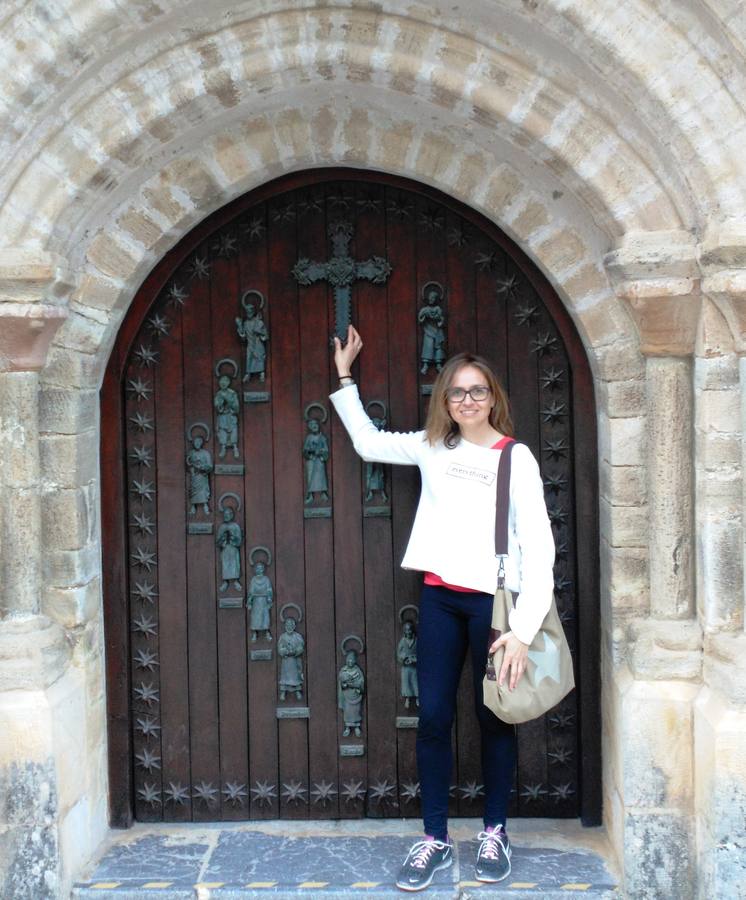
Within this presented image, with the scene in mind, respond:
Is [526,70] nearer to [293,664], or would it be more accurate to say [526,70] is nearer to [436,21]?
[436,21]

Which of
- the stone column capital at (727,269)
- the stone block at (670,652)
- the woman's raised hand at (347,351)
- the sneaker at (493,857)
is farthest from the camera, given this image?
the woman's raised hand at (347,351)

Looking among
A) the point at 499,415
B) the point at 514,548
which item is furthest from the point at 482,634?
the point at 499,415

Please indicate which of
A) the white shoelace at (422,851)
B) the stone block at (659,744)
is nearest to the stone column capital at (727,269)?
the stone block at (659,744)

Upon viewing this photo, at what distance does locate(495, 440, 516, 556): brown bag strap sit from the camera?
3631 millimetres

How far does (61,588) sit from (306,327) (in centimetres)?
125

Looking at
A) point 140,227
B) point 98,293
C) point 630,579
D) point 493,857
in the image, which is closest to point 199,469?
point 98,293

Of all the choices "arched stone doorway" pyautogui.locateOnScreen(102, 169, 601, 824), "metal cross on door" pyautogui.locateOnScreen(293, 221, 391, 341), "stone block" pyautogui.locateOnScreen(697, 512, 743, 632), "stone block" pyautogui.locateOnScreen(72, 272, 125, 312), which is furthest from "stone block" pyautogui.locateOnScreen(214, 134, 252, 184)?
"stone block" pyautogui.locateOnScreen(697, 512, 743, 632)

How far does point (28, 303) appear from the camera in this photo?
142 inches

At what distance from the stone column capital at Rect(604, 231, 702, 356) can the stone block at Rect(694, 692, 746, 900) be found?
3.79 ft

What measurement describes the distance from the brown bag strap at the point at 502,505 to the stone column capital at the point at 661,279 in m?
0.61

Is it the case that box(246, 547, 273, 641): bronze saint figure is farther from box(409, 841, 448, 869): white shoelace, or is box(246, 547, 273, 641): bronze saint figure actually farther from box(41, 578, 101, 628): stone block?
box(409, 841, 448, 869): white shoelace

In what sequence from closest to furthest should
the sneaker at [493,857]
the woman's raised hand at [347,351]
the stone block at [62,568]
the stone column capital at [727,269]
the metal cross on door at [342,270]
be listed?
the stone column capital at [727,269]
the sneaker at [493,857]
the stone block at [62,568]
the woman's raised hand at [347,351]
the metal cross on door at [342,270]

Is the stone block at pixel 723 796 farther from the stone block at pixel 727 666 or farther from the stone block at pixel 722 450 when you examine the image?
the stone block at pixel 722 450

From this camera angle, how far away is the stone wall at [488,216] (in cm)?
347
